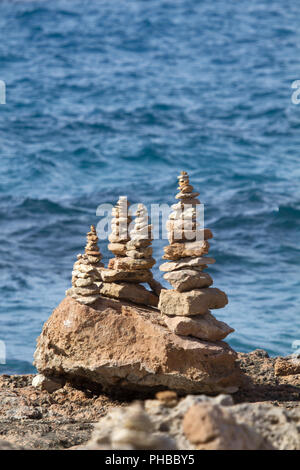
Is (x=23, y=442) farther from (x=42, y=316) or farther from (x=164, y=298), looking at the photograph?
(x=42, y=316)

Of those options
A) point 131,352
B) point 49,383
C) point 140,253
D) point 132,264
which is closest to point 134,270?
point 132,264

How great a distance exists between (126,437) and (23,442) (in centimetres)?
291

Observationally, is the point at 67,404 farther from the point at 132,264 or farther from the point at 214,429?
the point at 214,429

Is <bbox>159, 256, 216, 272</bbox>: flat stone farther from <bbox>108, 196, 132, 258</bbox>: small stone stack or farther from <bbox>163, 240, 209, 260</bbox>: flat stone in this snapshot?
<bbox>108, 196, 132, 258</bbox>: small stone stack

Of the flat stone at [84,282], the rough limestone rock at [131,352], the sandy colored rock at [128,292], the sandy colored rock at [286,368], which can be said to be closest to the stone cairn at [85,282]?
the flat stone at [84,282]

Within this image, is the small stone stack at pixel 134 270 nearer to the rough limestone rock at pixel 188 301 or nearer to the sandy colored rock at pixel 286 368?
the rough limestone rock at pixel 188 301

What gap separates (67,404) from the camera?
10102 millimetres

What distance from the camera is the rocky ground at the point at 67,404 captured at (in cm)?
865

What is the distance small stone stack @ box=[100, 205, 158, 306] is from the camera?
33.7ft

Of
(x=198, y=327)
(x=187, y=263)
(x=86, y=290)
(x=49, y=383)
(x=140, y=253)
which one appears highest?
(x=140, y=253)

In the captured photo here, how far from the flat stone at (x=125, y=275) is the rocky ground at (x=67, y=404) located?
1.51 m

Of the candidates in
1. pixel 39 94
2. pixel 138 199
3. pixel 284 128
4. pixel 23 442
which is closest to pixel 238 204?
pixel 138 199

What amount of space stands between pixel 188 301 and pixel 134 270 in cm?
102

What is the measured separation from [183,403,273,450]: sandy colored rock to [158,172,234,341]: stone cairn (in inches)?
151
